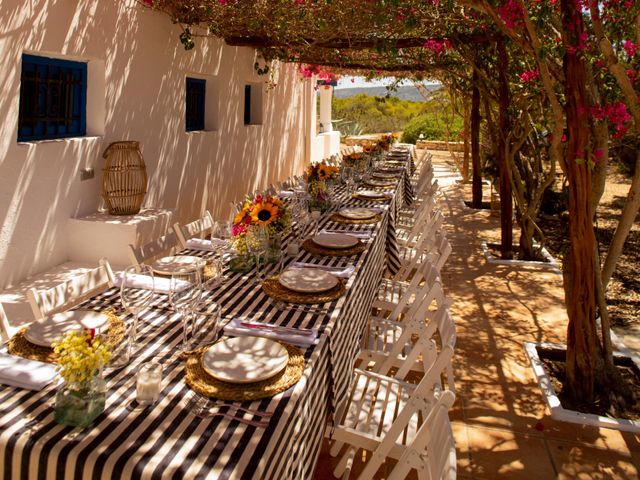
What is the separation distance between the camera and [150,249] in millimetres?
3258

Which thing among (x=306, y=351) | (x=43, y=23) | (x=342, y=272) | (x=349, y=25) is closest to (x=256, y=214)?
(x=342, y=272)

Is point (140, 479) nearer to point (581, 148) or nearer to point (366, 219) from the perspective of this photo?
point (581, 148)

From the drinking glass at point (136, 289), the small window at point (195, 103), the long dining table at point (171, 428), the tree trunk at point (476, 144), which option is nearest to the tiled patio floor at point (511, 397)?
the long dining table at point (171, 428)

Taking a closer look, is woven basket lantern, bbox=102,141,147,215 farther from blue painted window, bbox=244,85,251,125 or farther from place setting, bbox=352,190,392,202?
blue painted window, bbox=244,85,251,125

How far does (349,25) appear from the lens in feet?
19.2

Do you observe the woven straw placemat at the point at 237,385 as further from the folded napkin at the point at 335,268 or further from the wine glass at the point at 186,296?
the folded napkin at the point at 335,268

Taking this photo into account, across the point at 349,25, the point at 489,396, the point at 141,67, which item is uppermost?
the point at 349,25

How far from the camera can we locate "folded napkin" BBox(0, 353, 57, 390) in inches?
65.7

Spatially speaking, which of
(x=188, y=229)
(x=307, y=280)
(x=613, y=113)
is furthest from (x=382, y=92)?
(x=307, y=280)

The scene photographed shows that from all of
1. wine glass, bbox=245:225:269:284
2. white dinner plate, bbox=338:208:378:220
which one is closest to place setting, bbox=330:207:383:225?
white dinner plate, bbox=338:208:378:220

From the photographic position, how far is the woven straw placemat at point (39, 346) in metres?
1.85

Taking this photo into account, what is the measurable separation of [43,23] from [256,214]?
2.47 metres

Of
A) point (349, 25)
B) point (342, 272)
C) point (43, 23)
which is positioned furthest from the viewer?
point (349, 25)

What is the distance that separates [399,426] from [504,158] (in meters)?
4.80
